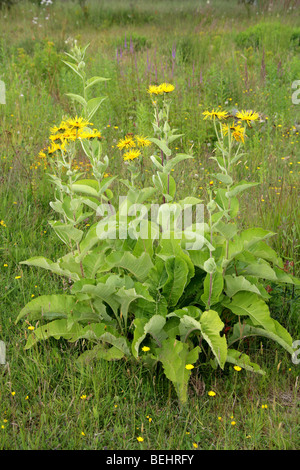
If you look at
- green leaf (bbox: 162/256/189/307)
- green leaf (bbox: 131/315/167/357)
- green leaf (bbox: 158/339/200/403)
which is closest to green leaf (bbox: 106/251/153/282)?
green leaf (bbox: 162/256/189/307)

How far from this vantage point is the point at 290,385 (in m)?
2.11

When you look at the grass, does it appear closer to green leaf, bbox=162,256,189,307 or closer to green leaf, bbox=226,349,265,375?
green leaf, bbox=226,349,265,375

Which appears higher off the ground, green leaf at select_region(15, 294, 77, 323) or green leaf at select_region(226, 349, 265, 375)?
green leaf at select_region(15, 294, 77, 323)

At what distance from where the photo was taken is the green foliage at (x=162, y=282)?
78.8 inches

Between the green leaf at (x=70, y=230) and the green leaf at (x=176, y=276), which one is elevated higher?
the green leaf at (x=70, y=230)

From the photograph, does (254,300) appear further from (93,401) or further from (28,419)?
(28,419)

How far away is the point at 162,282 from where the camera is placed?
6.89 ft

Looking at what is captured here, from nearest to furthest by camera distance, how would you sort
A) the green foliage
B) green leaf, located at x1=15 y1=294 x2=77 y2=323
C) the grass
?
1. the grass
2. the green foliage
3. green leaf, located at x1=15 y1=294 x2=77 y2=323

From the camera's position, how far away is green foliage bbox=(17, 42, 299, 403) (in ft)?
6.57

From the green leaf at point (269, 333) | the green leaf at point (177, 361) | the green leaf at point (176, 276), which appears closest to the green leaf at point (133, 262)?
the green leaf at point (176, 276)

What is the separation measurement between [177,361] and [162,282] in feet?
1.15

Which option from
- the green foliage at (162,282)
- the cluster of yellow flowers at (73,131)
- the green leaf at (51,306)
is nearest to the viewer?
the green foliage at (162,282)

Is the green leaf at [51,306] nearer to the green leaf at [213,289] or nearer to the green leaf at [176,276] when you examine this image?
the green leaf at [176,276]
